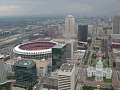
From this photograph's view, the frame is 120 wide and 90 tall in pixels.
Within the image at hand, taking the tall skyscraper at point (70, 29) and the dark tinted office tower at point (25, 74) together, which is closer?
the dark tinted office tower at point (25, 74)

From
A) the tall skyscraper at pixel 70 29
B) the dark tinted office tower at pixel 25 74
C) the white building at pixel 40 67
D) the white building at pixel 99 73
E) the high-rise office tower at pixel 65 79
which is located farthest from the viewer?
the tall skyscraper at pixel 70 29

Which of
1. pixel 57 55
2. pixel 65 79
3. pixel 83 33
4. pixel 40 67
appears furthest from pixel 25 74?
pixel 83 33

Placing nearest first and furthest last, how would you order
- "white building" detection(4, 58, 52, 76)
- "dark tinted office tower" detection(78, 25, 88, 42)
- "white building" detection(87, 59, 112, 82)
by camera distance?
1. "white building" detection(87, 59, 112, 82)
2. "white building" detection(4, 58, 52, 76)
3. "dark tinted office tower" detection(78, 25, 88, 42)

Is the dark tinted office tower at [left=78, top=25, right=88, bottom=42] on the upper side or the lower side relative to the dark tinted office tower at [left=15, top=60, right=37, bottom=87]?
upper

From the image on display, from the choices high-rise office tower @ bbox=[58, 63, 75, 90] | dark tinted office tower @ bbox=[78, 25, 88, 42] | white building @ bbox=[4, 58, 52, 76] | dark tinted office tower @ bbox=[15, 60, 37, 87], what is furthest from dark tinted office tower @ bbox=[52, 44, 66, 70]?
dark tinted office tower @ bbox=[78, 25, 88, 42]

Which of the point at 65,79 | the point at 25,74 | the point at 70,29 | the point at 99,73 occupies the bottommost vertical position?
the point at 99,73

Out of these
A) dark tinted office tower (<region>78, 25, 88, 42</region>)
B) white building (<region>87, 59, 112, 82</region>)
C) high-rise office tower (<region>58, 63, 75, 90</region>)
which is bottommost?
white building (<region>87, 59, 112, 82</region>)

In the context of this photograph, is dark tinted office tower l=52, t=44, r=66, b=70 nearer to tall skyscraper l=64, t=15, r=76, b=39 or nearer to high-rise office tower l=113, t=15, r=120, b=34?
tall skyscraper l=64, t=15, r=76, b=39

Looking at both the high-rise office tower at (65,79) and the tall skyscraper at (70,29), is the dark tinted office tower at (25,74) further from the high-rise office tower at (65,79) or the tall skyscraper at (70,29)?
the tall skyscraper at (70,29)

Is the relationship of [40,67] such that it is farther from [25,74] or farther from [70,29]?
[70,29]

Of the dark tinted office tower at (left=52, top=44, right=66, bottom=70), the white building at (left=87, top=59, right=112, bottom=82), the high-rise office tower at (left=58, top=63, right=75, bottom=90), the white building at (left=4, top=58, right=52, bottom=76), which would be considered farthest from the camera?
the white building at (left=4, top=58, right=52, bottom=76)

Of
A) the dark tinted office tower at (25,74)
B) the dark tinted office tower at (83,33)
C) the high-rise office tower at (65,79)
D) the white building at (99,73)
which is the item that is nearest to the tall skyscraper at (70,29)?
the dark tinted office tower at (83,33)

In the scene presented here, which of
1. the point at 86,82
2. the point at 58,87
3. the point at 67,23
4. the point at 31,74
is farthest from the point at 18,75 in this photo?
the point at 67,23
